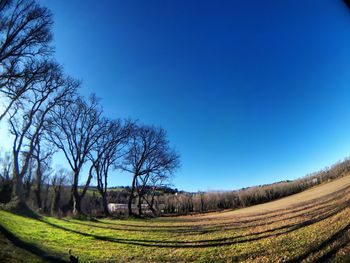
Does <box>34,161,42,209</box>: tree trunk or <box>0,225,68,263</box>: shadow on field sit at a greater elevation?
<box>34,161,42,209</box>: tree trunk

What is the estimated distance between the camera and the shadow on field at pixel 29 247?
5.06m

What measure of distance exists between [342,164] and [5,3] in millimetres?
14000

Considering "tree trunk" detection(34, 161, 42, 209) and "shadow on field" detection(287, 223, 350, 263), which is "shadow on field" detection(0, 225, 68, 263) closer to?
"shadow on field" detection(287, 223, 350, 263)

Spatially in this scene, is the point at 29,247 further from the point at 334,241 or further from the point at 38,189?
the point at 38,189

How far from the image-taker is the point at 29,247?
218 inches

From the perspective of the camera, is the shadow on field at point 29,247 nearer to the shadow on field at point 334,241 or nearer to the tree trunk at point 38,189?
the shadow on field at point 334,241

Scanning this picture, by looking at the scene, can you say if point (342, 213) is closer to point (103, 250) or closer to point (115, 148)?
point (103, 250)

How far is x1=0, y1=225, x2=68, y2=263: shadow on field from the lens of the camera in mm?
5059

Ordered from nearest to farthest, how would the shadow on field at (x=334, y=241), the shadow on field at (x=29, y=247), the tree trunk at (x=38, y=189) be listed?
the shadow on field at (x=334, y=241), the shadow on field at (x=29, y=247), the tree trunk at (x=38, y=189)

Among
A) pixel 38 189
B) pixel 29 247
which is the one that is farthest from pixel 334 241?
pixel 38 189

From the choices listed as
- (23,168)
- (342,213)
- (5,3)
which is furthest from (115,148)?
(342,213)

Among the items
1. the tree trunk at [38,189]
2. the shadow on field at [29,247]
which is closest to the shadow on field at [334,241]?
the shadow on field at [29,247]

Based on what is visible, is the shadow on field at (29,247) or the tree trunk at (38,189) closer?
the shadow on field at (29,247)

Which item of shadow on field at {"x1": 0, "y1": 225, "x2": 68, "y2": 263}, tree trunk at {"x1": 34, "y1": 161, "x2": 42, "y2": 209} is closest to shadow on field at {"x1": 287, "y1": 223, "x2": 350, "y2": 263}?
shadow on field at {"x1": 0, "y1": 225, "x2": 68, "y2": 263}
